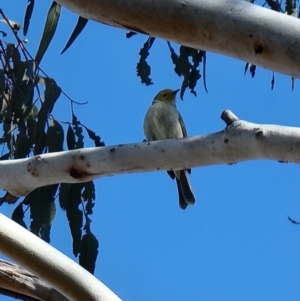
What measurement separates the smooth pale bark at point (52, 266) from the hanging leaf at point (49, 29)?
649mm

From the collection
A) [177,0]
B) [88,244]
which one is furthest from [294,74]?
[88,244]

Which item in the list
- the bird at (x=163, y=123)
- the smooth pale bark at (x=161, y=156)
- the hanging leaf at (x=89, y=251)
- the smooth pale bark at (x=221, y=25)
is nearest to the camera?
the smooth pale bark at (x=221, y=25)

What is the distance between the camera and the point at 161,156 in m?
1.97

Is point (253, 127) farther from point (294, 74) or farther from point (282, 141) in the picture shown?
point (294, 74)

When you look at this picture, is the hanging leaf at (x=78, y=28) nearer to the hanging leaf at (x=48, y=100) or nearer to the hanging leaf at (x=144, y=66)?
the hanging leaf at (x=144, y=66)

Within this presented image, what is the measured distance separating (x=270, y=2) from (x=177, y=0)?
1600mm

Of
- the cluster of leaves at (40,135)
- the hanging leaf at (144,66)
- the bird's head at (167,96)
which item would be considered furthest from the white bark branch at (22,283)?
the bird's head at (167,96)

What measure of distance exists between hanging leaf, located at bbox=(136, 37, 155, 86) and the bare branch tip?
2.79 feet

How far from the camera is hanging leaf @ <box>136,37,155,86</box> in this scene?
8.87ft

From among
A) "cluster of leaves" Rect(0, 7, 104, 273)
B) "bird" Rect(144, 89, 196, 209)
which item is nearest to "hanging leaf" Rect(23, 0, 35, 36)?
"cluster of leaves" Rect(0, 7, 104, 273)

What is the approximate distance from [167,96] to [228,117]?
2698 mm

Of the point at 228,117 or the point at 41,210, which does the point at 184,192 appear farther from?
the point at 228,117

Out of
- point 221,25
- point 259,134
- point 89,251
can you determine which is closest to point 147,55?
point 89,251

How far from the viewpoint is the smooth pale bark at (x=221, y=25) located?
141 cm
